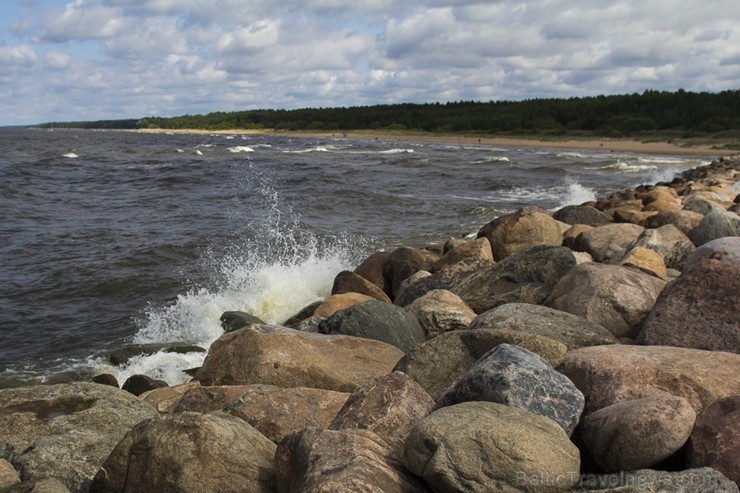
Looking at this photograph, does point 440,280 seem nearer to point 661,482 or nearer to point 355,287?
point 355,287

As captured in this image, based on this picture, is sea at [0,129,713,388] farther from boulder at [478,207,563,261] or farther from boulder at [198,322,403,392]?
boulder at [478,207,563,261]

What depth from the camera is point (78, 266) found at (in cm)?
1273

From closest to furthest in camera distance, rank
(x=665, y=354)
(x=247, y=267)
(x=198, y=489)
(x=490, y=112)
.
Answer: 1. (x=198, y=489)
2. (x=665, y=354)
3. (x=247, y=267)
4. (x=490, y=112)

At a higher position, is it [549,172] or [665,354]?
[665,354]

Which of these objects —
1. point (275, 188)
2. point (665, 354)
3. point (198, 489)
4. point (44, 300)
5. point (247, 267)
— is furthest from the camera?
point (275, 188)

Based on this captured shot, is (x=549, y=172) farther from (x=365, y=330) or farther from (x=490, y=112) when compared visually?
(x=490, y=112)

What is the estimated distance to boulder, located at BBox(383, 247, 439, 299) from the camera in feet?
32.8

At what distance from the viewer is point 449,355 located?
4.74 metres

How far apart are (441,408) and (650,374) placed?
1.45 metres

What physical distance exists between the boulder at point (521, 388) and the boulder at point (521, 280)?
141 inches

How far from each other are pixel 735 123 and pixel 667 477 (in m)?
57.3

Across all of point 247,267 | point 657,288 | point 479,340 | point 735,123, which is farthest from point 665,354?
point 735,123

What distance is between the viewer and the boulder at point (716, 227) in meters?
9.20

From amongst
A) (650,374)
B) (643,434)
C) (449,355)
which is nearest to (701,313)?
(650,374)
